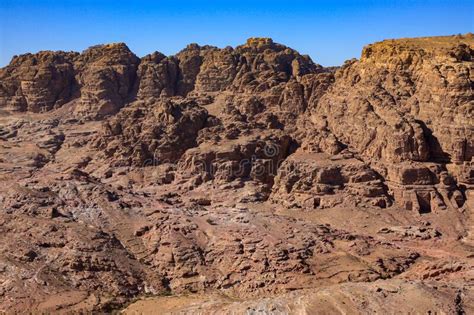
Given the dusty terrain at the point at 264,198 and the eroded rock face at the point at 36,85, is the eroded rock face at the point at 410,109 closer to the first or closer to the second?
the dusty terrain at the point at 264,198

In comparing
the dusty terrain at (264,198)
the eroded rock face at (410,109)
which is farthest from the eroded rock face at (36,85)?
the eroded rock face at (410,109)

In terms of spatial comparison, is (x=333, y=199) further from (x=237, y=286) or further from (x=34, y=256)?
(x=34, y=256)

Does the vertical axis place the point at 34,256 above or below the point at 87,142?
below

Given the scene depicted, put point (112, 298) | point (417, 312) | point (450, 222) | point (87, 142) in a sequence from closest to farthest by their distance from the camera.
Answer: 1. point (417, 312)
2. point (112, 298)
3. point (450, 222)
4. point (87, 142)

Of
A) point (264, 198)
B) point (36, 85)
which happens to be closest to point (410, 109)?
point (264, 198)

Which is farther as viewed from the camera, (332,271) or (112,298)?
(332,271)

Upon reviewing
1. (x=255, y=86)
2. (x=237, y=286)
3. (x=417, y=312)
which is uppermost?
(x=255, y=86)

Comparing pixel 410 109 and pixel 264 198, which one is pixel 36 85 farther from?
pixel 410 109

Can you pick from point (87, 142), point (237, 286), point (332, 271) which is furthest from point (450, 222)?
point (87, 142)
